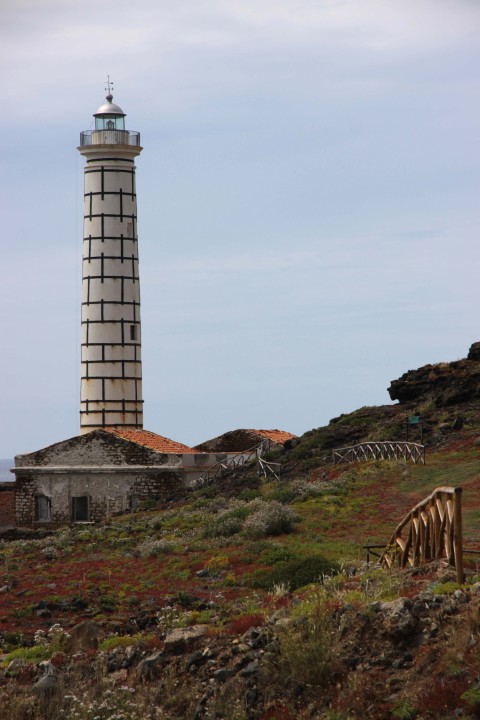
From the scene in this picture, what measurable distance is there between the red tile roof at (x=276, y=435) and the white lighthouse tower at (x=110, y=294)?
5.81 metres

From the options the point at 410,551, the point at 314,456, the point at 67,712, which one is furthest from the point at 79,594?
the point at 314,456

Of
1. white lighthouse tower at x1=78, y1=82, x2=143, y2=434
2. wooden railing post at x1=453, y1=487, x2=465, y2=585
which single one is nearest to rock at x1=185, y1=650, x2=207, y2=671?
wooden railing post at x1=453, y1=487, x2=465, y2=585

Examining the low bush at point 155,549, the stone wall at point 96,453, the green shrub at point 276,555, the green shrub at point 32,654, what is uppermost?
the stone wall at point 96,453

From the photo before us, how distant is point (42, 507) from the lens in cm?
5422

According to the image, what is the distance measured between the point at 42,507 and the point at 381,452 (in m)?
17.3

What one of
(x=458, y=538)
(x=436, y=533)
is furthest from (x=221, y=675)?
(x=436, y=533)

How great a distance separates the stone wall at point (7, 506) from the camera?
57438 mm

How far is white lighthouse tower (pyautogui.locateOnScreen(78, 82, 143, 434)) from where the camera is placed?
185ft

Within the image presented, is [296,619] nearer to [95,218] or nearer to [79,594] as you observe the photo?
[79,594]

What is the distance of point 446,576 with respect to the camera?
18.7 meters

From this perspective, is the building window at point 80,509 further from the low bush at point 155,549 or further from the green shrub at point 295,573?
the green shrub at point 295,573

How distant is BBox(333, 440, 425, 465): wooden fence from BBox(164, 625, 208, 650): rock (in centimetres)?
2031

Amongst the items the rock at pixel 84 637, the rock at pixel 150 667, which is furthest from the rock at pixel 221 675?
the rock at pixel 84 637

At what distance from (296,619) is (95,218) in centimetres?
4068
